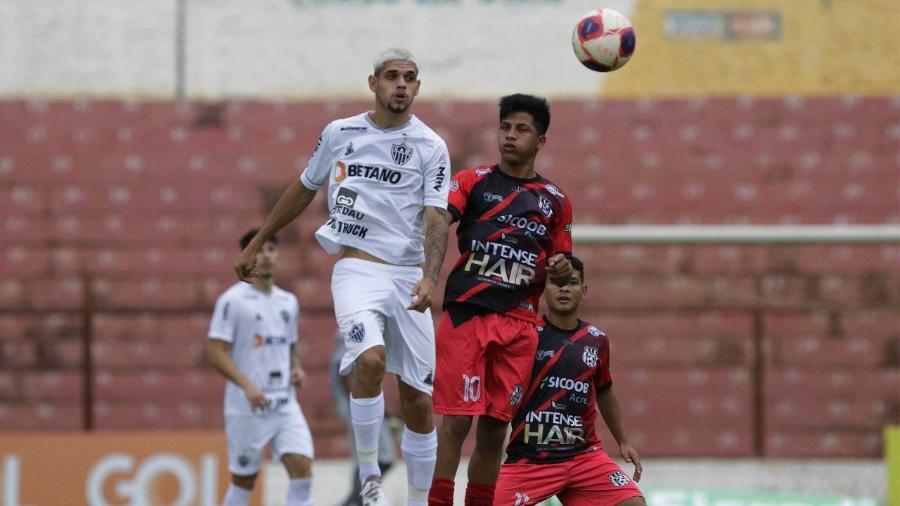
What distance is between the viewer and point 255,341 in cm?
964

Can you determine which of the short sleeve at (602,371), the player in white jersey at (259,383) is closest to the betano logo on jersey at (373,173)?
the short sleeve at (602,371)

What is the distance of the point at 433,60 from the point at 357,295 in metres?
11.2

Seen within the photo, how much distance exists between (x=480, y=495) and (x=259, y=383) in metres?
3.11

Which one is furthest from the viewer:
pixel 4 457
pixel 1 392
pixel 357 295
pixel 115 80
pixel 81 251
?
pixel 115 80

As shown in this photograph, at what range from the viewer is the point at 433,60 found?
17484 mm

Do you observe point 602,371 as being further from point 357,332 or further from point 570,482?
point 357,332

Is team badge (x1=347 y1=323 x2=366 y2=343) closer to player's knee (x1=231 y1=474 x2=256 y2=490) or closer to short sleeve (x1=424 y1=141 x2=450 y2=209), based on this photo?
short sleeve (x1=424 y1=141 x2=450 y2=209)

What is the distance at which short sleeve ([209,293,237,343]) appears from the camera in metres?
9.53

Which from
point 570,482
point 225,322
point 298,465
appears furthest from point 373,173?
point 298,465

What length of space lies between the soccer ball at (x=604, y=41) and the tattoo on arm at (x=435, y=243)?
1.15 meters

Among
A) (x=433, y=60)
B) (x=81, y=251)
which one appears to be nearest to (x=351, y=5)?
(x=433, y=60)

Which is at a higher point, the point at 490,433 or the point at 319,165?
the point at 319,165

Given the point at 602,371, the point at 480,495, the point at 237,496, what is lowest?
the point at 237,496

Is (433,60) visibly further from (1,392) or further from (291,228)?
(1,392)
